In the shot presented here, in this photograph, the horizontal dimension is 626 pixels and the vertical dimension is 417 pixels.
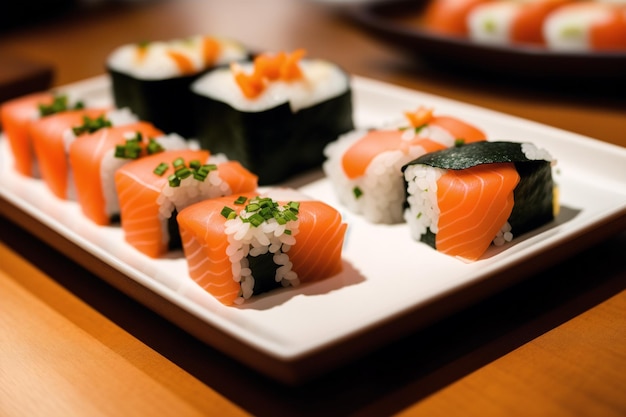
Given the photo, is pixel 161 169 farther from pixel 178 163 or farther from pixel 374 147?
pixel 374 147

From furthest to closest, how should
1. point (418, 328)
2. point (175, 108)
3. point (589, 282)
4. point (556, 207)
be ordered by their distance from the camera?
1. point (175, 108)
2. point (556, 207)
3. point (589, 282)
4. point (418, 328)

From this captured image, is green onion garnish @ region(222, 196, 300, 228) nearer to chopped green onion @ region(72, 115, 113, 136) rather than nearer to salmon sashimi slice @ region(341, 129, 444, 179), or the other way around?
salmon sashimi slice @ region(341, 129, 444, 179)


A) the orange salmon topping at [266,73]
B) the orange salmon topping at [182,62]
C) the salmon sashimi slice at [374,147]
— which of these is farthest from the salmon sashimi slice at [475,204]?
the orange salmon topping at [182,62]

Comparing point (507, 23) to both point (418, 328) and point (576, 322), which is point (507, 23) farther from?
point (418, 328)

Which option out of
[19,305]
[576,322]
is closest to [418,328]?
[576,322]

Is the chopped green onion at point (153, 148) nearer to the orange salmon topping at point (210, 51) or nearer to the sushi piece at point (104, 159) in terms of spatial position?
the sushi piece at point (104, 159)

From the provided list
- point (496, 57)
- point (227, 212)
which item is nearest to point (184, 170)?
point (227, 212)
